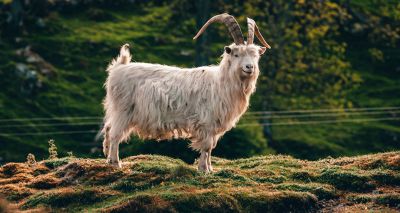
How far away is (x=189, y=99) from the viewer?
20.6 m

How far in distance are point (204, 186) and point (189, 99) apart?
2728 mm

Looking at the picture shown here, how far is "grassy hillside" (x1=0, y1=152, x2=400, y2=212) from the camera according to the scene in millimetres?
18141

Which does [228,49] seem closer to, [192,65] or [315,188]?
[315,188]

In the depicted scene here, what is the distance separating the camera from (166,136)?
21078 millimetres

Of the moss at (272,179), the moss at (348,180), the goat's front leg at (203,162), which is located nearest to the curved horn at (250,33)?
the goat's front leg at (203,162)

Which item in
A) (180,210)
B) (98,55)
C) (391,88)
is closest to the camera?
(180,210)

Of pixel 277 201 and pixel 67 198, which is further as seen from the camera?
pixel 67 198

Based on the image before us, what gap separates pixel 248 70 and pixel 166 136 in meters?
3.18

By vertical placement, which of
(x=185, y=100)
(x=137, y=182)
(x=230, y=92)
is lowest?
(x=137, y=182)

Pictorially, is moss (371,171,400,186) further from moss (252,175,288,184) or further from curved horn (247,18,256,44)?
curved horn (247,18,256,44)

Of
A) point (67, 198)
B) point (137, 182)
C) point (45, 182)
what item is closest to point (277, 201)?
point (137, 182)

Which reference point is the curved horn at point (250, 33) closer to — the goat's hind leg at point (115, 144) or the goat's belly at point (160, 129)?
the goat's belly at point (160, 129)

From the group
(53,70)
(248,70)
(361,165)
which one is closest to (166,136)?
(248,70)

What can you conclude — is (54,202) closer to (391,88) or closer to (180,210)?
(180,210)
